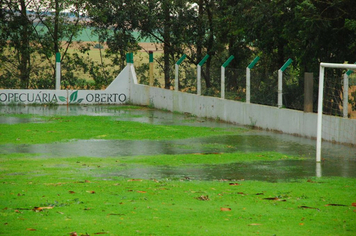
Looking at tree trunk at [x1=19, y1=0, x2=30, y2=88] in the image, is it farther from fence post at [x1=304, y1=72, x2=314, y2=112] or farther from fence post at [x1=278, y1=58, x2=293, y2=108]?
fence post at [x1=304, y1=72, x2=314, y2=112]

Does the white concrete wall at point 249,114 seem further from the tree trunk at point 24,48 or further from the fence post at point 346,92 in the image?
the tree trunk at point 24,48

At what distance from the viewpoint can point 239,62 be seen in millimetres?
31625

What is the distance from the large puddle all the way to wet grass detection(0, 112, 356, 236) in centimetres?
64

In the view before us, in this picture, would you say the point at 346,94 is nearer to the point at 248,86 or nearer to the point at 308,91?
the point at 308,91

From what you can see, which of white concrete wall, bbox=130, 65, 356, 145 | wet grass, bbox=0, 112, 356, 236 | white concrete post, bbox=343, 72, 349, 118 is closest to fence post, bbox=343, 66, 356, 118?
white concrete post, bbox=343, 72, 349, 118

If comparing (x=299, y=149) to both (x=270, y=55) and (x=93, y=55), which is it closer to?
(x=270, y=55)

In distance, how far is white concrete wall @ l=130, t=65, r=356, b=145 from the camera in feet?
53.8

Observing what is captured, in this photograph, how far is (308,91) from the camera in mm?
17609

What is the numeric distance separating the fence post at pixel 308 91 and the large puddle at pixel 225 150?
0.95m

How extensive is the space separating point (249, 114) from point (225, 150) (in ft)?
19.1

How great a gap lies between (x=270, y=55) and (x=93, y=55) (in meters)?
13.2

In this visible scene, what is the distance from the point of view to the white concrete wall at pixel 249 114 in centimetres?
1639

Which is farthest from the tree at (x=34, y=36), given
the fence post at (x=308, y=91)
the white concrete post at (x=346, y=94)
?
the white concrete post at (x=346, y=94)

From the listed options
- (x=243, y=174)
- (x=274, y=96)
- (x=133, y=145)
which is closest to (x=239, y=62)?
(x=274, y=96)
